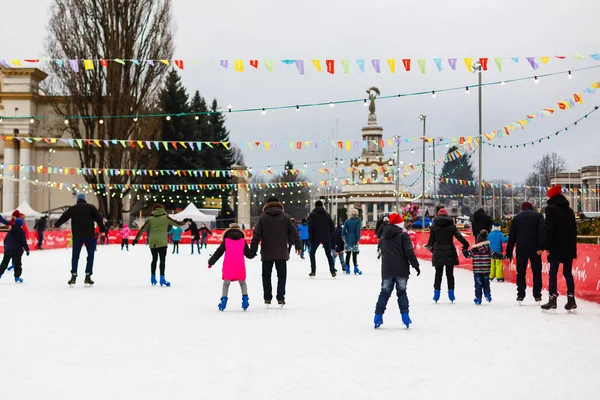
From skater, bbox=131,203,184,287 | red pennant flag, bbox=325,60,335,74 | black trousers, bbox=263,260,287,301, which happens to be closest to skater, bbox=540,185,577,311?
black trousers, bbox=263,260,287,301

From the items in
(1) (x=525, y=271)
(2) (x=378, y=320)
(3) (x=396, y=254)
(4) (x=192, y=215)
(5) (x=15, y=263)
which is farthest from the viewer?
(4) (x=192, y=215)

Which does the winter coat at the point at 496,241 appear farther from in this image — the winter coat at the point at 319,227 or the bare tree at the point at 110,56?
the bare tree at the point at 110,56

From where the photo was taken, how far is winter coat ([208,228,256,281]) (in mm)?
11500

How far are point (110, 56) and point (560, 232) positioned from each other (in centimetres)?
3602

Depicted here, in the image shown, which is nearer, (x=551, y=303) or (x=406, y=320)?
(x=406, y=320)

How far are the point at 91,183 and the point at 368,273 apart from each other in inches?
1191

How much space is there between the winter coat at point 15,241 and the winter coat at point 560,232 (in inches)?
424

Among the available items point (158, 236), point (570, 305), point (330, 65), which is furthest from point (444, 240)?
point (330, 65)

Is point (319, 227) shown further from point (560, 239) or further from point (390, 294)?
point (390, 294)

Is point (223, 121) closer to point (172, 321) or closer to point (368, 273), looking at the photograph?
point (368, 273)

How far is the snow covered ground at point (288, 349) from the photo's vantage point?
237 inches

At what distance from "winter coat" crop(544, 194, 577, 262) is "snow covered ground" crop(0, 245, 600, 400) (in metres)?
0.86

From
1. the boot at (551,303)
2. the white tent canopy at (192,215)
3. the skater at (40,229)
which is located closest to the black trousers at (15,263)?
the boot at (551,303)

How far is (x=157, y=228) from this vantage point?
625 inches
